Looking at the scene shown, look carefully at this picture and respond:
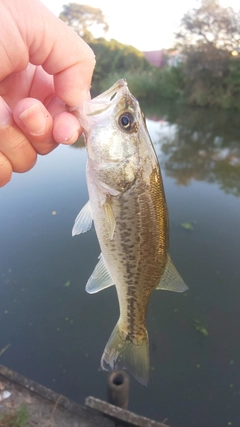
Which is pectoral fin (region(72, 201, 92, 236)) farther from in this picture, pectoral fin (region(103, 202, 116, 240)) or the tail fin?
the tail fin

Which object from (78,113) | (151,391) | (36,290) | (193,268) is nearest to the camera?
(78,113)

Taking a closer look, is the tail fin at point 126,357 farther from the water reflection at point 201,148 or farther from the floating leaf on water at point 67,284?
the water reflection at point 201,148

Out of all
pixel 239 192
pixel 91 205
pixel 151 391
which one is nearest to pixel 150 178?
pixel 91 205

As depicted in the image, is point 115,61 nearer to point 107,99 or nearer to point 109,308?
point 109,308

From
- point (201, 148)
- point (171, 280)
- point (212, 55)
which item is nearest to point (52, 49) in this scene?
point (171, 280)

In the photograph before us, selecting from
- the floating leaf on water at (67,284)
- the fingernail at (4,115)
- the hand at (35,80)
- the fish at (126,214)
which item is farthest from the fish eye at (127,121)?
the floating leaf on water at (67,284)

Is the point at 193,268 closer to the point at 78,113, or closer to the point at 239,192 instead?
the point at 239,192
